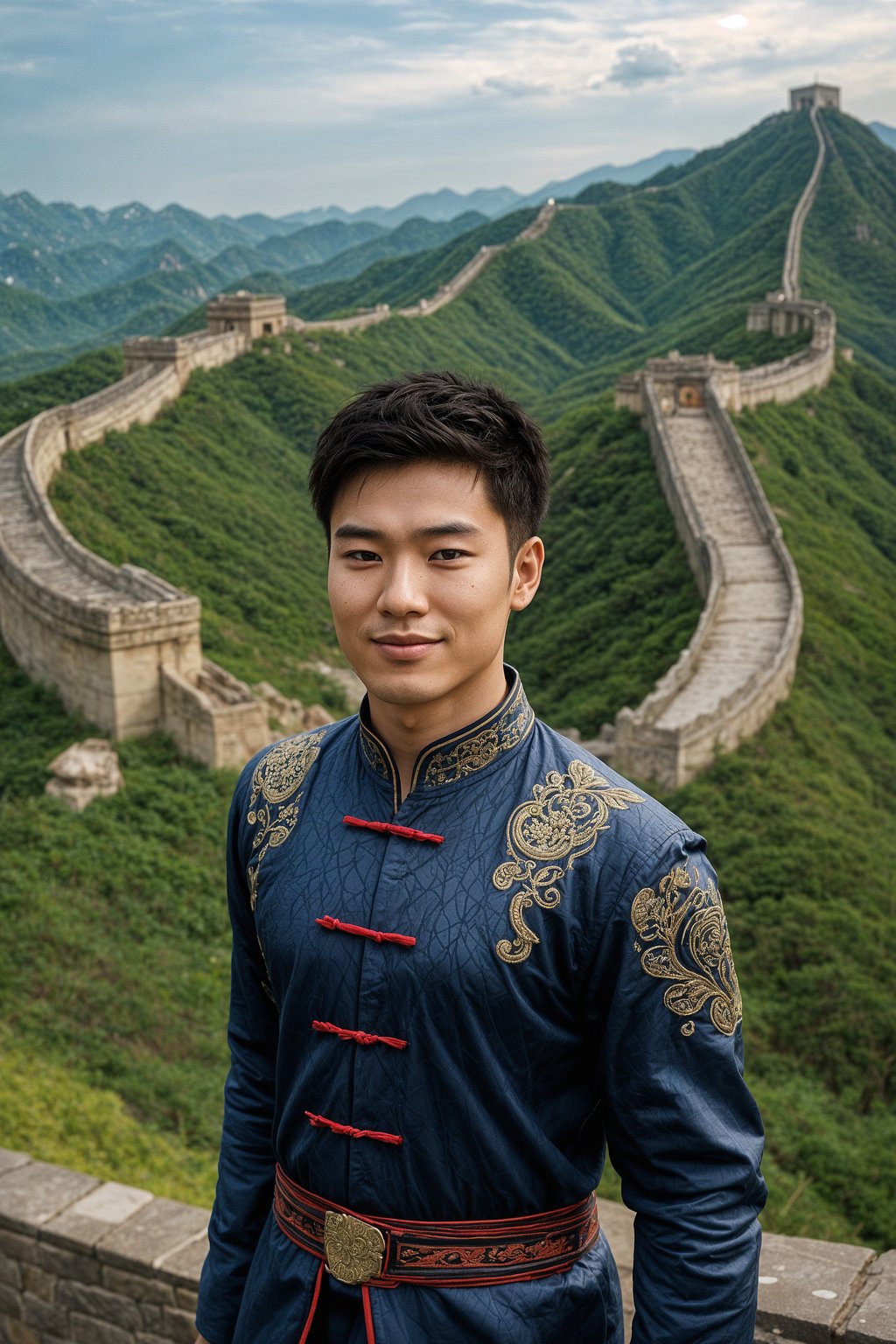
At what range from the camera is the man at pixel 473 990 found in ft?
8.17

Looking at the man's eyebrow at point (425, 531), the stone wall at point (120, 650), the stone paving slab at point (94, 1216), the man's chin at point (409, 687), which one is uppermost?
the man's eyebrow at point (425, 531)

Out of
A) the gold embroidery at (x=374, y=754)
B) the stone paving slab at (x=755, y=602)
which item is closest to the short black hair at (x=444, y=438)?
the gold embroidery at (x=374, y=754)

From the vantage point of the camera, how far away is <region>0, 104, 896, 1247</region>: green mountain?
11.0 meters

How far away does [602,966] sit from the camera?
8.32 feet

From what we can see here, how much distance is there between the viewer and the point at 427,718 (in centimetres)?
278

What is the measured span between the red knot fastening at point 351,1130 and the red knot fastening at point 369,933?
13.9 inches

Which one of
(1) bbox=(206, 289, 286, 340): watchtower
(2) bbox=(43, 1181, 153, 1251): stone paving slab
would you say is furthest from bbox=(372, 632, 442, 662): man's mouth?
(1) bbox=(206, 289, 286, 340): watchtower

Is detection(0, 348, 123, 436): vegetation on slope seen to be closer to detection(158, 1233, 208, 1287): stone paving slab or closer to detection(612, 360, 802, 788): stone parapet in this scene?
detection(612, 360, 802, 788): stone parapet

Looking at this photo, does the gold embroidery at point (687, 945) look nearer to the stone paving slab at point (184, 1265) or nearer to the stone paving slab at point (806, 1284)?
the stone paving slab at point (806, 1284)

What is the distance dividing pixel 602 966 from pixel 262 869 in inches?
30.1

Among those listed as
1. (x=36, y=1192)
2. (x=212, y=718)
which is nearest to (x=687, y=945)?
(x=36, y=1192)

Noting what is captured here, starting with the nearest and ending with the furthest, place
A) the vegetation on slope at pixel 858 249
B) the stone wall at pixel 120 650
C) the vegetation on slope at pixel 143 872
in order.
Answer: the vegetation on slope at pixel 143 872 → the stone wall at pixel 120 650 → the vegetation on slope at pixel 858 249

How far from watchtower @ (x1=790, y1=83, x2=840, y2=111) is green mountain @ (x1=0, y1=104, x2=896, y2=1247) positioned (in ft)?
173

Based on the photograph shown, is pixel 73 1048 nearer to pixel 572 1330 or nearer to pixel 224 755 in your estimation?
pixel 224 755
